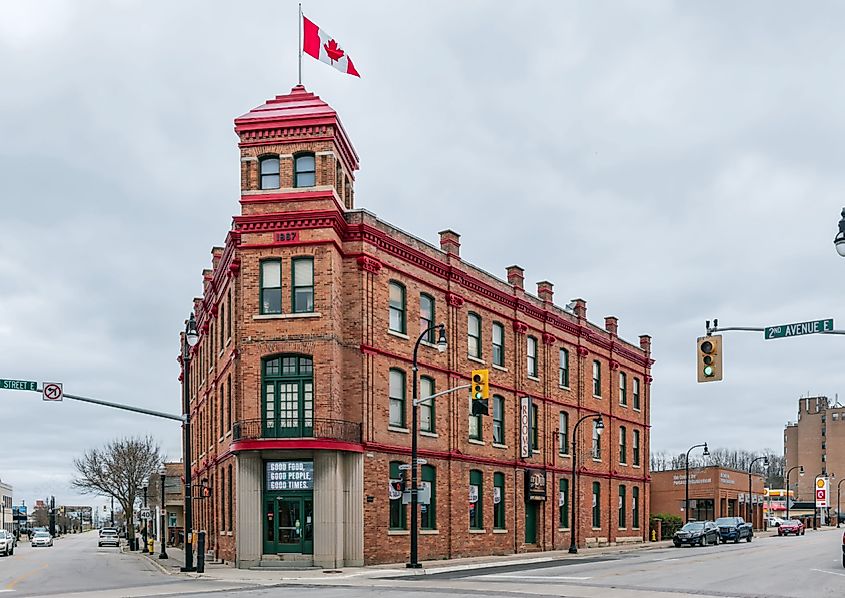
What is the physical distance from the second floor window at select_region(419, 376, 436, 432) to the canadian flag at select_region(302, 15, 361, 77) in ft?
42.6

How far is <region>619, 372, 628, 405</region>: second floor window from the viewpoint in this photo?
64.0m

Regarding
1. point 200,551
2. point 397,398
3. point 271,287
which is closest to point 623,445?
point 397,398

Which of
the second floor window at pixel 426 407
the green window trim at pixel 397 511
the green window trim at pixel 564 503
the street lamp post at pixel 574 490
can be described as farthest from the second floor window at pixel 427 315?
the green window trim at pixel 564 503

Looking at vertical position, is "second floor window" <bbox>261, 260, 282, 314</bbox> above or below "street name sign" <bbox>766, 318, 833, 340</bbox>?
above

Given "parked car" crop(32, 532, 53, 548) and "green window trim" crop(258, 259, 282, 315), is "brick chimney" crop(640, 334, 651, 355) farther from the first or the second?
"parked car" crop(32, 532, 53, 548)

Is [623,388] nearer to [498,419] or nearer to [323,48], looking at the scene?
[498,419]

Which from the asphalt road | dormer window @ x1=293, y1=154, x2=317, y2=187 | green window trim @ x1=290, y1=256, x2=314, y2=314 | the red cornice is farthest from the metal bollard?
dormer window @ x1=293, y1=154, x2=317, y2=187

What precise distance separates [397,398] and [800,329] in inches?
762

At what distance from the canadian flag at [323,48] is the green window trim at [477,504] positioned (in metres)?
18.8

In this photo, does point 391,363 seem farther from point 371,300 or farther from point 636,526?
point 636,526

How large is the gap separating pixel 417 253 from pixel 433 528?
11.3 meters

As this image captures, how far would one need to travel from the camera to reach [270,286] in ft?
119

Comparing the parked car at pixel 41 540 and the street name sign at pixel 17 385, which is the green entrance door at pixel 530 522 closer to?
the street name sign at pixel 17 385

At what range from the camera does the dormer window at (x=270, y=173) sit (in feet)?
121
